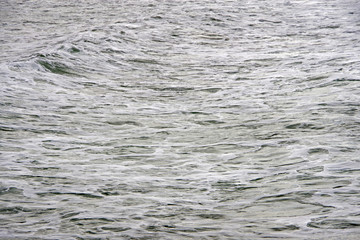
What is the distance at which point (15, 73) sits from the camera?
7.03 metres

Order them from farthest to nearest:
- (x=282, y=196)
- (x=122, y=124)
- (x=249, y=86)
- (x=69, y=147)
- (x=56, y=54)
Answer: (x=56, y=54) < (x=249, y=86) < (x=122, y=124) < (x=69, y=147) < (x=282, y=196)

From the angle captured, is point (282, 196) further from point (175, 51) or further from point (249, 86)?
point (175, 51)

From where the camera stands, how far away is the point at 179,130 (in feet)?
17.7

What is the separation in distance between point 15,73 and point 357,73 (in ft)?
13.8

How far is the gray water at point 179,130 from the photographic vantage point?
3.48 metres

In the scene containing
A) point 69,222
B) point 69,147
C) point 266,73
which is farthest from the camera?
point 266,73

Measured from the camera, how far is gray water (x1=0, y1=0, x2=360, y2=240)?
3.48 m

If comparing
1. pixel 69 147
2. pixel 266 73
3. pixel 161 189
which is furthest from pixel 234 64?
pixel 161 189

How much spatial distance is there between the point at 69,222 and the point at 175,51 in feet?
18.2

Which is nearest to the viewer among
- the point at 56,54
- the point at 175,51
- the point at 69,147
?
the point at 69,147

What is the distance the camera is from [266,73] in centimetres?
741

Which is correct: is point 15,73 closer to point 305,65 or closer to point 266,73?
point 266,73

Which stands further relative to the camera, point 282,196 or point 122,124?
point 122,124

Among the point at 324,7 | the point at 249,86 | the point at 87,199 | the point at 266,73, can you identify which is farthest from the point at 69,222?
the point at 324,7
